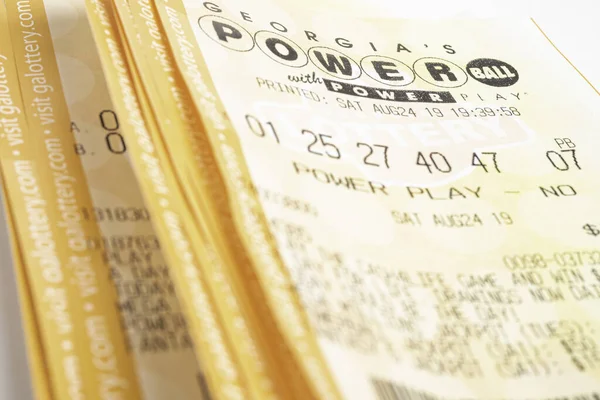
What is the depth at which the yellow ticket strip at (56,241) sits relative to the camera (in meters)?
0.21

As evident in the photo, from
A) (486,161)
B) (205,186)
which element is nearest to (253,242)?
(205,186)

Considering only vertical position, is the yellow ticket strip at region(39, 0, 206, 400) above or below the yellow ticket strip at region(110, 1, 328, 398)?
below

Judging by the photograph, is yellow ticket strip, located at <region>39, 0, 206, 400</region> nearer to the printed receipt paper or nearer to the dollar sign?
the printed receipt paper

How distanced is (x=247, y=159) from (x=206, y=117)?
3 cm

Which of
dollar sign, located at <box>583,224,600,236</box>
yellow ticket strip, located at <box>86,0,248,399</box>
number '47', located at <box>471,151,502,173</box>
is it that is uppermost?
dollar sign, located at <box>583,224,600,236</box>

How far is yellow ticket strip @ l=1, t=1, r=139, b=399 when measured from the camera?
21 cm

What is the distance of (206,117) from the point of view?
0.25 meters

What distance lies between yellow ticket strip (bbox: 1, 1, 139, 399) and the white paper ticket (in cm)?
7

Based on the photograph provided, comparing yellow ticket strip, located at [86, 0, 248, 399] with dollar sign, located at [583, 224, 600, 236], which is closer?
yellow ticket strip, located at [86, 0, 248, 399]

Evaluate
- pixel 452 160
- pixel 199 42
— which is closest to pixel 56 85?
pixel 199 42

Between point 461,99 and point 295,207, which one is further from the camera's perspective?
point 461,99

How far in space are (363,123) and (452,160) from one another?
50mm

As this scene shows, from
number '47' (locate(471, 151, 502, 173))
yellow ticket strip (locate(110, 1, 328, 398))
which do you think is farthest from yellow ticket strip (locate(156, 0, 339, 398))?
number '47' (locate(471, 151, 502, 173))

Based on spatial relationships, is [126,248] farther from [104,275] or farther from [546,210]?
[546,210]
